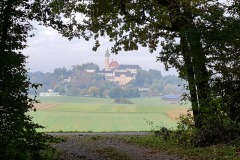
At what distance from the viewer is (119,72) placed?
165m

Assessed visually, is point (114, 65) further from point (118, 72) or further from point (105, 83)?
point (105, 83)

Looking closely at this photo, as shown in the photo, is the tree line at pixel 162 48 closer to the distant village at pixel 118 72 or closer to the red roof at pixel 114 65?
the distant village at pixel 118 72

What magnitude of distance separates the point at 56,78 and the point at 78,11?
12640cm

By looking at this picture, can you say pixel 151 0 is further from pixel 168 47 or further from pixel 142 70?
pixel 142 70

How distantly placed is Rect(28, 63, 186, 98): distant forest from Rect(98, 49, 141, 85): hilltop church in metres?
6.72

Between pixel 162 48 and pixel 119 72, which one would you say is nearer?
pixel 162 48

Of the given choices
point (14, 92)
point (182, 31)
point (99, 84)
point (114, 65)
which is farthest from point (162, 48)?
point (114, 65)

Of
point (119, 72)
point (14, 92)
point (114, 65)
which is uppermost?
point (114, 65)

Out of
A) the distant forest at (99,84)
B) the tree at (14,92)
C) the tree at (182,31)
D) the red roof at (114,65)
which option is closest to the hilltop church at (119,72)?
the red roof at (114,65)

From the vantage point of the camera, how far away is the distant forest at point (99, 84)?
123 meters

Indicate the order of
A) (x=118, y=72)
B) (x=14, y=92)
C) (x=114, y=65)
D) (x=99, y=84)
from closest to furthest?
(x=14, y=92) → (x=99, y=84) → (x=118, y=72) → (x=114, y=65)

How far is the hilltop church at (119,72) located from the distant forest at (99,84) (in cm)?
A: 672

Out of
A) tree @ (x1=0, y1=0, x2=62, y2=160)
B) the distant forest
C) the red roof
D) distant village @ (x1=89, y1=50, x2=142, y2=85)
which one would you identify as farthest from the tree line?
the red roof

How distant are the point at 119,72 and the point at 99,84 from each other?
31.9m
